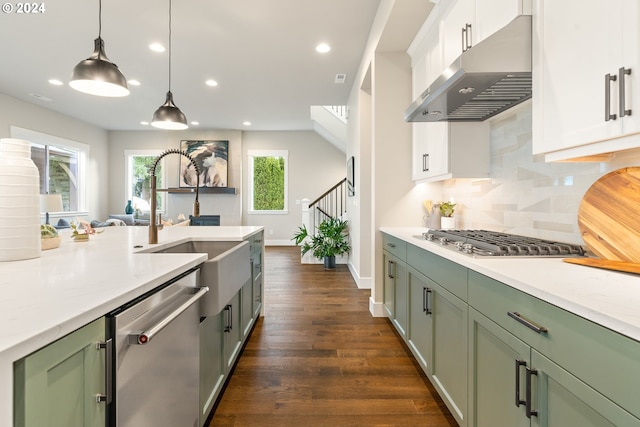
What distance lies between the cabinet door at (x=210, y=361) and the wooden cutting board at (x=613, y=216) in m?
1.74

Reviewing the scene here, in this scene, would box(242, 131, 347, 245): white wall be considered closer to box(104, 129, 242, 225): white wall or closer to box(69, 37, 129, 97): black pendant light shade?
box(104, 129, 242, 225): white wall

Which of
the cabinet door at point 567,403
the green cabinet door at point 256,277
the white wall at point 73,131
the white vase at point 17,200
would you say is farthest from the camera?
the white wall at point 73,131

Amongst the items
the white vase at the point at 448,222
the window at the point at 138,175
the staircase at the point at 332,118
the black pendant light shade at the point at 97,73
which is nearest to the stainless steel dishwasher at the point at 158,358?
the black pendant light shade at the point at 97,73

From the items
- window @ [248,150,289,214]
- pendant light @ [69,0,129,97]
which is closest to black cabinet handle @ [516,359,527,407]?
pendant light @ [69,0,129,97]

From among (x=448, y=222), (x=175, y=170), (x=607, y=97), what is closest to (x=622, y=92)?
(x=607, y=97)

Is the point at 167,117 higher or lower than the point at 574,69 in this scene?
higher

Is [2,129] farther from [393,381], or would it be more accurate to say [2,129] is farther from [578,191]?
[578,191]

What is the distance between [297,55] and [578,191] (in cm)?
347

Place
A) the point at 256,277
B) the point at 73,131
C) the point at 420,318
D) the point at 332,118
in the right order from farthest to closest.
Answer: the point at 73,131
the point at 332,118
the point at 256,277
the point at 420,318

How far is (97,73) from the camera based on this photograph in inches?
72.2

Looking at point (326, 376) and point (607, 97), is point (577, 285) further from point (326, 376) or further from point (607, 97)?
point (326, 376)

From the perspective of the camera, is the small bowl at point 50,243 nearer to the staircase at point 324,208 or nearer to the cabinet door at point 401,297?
the cabinet door at point 401,297

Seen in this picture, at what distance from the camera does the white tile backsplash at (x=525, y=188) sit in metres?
1.49

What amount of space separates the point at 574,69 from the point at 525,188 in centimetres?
89
